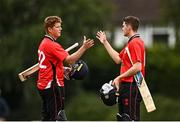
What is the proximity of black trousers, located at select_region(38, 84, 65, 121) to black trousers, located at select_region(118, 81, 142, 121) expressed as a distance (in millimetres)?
905

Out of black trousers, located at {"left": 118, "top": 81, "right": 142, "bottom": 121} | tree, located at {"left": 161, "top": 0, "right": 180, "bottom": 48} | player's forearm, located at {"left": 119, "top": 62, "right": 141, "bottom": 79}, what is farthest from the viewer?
tree, located at {"left": 161, "top": 0, "right": 180, "bottom": 48}

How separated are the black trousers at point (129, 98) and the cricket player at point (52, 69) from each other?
34.0 inches

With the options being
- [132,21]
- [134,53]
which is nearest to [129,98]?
[134,53]

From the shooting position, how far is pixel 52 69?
37.2ft

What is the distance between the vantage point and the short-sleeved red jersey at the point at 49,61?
11.3 metres

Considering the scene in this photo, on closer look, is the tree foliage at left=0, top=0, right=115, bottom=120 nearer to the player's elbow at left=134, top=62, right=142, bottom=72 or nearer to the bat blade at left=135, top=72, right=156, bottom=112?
the bat blade at left=135, top=72, right=156, bottom=112

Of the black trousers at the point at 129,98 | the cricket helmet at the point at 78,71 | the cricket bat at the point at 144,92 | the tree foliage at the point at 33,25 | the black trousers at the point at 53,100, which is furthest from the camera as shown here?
the tree foliage at the point at 33,25

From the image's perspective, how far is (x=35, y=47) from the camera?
2680cm

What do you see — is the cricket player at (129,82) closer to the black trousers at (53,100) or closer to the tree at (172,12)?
the black trousers at (53,100)

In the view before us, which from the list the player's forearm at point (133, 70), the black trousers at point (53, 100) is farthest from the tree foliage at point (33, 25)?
the player's forearm at point (133, 70)

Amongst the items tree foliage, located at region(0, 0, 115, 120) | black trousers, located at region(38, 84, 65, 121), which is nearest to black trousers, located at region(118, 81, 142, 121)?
black trousers, located at region(38, 84, 65, 121)

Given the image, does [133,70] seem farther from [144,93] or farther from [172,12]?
[172,12]

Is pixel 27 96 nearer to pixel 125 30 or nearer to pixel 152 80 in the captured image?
pixel 152 80

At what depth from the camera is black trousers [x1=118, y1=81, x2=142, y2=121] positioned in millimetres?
11297
